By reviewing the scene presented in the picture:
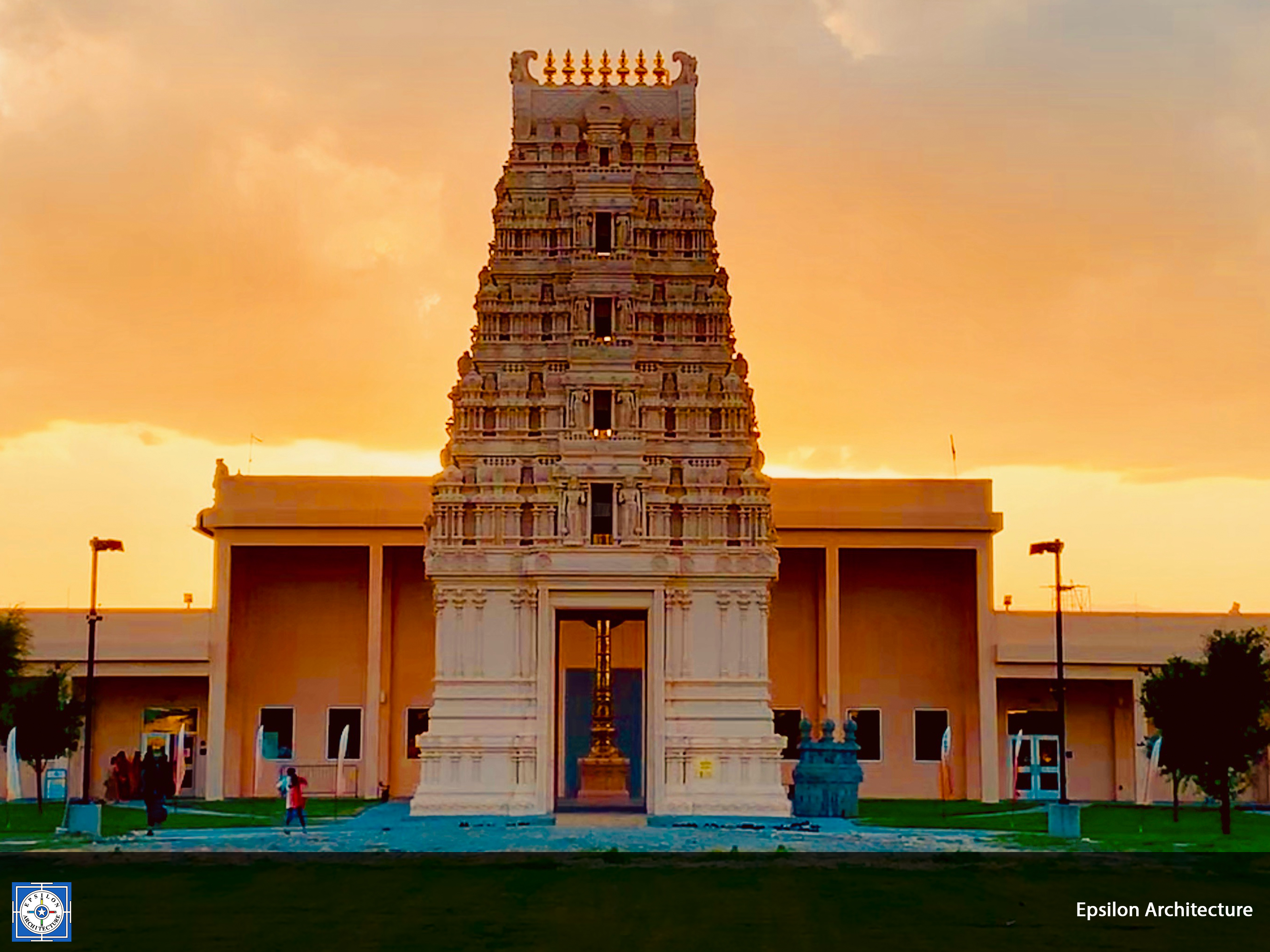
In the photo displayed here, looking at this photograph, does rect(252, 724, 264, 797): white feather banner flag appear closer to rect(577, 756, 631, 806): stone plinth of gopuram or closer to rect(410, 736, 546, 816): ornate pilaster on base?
rect(577, 756, 631, 806): stone plinth of gopuram

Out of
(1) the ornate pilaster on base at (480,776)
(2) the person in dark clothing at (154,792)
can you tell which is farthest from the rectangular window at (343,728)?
(2) the person in dark clothing at (154,792)

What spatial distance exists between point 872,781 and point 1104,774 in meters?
7.00

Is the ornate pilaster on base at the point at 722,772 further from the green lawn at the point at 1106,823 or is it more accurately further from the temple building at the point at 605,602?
the green lawn at the point at 1106,823

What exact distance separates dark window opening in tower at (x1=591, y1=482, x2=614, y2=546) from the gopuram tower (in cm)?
6

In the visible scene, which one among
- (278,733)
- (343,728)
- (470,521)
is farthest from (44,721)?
(470,521)

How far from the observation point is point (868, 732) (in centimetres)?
5322

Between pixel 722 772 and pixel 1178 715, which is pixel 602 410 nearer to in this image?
pixel 722 772

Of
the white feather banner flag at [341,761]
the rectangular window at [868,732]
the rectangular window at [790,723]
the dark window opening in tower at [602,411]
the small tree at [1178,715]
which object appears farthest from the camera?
the rectangular window at [868,732]

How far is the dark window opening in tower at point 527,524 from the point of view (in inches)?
1631

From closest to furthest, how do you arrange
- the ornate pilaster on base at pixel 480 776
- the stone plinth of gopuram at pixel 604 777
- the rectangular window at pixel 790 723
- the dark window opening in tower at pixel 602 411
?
the ornate pilaster on base at pixel 480 776 < the dark window opening in tower at pixel 602 411 < the stone plinth of gopuram at pixel 604 777 < the rectangular window at pixel 790 723

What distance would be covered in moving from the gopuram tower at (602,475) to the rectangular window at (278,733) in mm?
11721

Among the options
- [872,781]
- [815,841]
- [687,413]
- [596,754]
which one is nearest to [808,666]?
[872,781]

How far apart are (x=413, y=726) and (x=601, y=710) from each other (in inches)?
227

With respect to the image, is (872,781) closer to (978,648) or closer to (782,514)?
(978,648)
